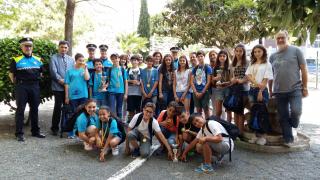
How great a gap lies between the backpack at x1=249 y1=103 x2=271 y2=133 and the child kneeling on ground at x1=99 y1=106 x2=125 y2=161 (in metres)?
2.39

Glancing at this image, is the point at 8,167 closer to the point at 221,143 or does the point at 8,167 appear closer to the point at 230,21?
the point at 221,143

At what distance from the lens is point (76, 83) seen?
6898mm

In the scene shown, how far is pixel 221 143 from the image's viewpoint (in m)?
5.13

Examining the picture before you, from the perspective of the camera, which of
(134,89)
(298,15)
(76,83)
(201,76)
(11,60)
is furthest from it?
(134,89)

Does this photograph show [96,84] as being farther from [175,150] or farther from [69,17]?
[69,17]

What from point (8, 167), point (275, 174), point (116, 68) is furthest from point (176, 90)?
point (8, 167)

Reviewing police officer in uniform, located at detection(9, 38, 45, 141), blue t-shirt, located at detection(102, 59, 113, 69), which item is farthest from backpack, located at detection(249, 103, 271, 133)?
police officer in uniform, located at detection(9, 38, 45, 141)

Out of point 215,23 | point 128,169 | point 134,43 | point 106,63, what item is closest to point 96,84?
point 106,63

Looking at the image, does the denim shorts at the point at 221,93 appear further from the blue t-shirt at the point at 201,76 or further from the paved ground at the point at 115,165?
the paved ground at the point at 115,165

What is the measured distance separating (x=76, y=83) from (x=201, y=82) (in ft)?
8.44

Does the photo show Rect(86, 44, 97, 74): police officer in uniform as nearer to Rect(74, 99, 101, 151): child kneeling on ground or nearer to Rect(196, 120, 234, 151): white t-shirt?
Rect(74, 99, 101, 151): child kneeling on ground

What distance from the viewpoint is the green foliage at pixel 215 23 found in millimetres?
9703

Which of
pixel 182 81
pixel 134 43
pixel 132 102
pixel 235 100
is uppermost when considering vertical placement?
pixel 134 43

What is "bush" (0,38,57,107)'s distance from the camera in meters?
7.01
